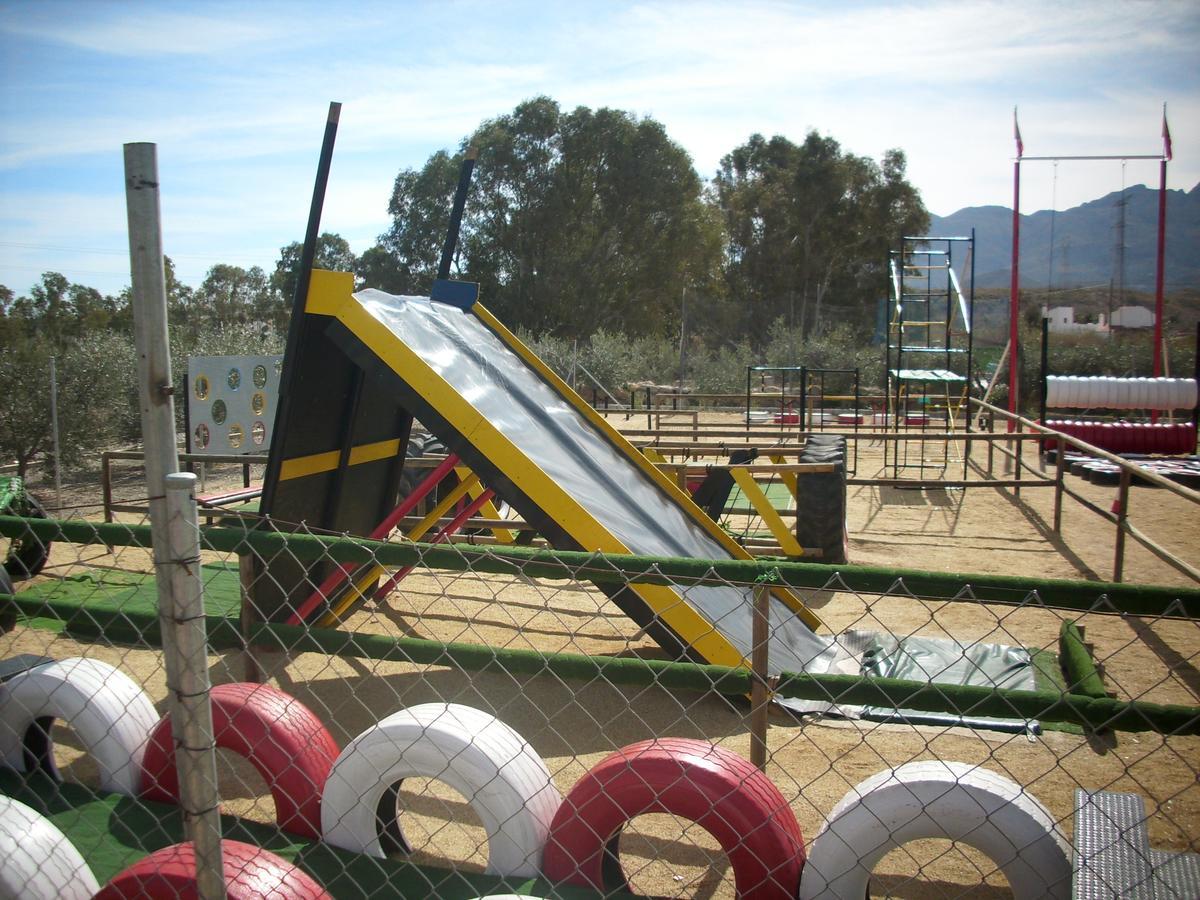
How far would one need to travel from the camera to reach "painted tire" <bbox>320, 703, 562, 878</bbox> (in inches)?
95.0

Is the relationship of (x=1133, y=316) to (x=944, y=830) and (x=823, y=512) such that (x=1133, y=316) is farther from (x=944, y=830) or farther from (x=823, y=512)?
(x=944, y=830)

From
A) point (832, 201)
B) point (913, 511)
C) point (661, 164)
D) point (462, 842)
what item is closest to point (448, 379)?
point (462, 842)

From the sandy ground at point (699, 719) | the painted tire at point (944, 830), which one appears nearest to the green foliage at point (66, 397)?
the sandy ground at point (699, 719)

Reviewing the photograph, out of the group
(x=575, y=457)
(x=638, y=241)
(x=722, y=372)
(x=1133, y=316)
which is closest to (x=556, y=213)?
(x=638, y=241)

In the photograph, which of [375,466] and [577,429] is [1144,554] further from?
[375,466]

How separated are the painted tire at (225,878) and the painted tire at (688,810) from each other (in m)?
0.68

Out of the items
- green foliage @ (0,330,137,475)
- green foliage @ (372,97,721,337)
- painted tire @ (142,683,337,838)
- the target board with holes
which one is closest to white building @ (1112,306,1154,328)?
green foliage @ (372,97,721,337)

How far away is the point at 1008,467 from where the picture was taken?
41.3 ft

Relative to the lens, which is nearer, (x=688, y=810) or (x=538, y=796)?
(x=688, y=810)

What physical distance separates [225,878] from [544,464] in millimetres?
2376

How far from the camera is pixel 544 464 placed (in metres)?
4.06

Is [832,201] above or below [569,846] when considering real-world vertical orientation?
above

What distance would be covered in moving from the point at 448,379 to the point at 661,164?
35481mm

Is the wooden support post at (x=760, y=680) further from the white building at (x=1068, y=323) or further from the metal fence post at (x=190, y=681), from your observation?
the white building at (x=1068, y=323)
